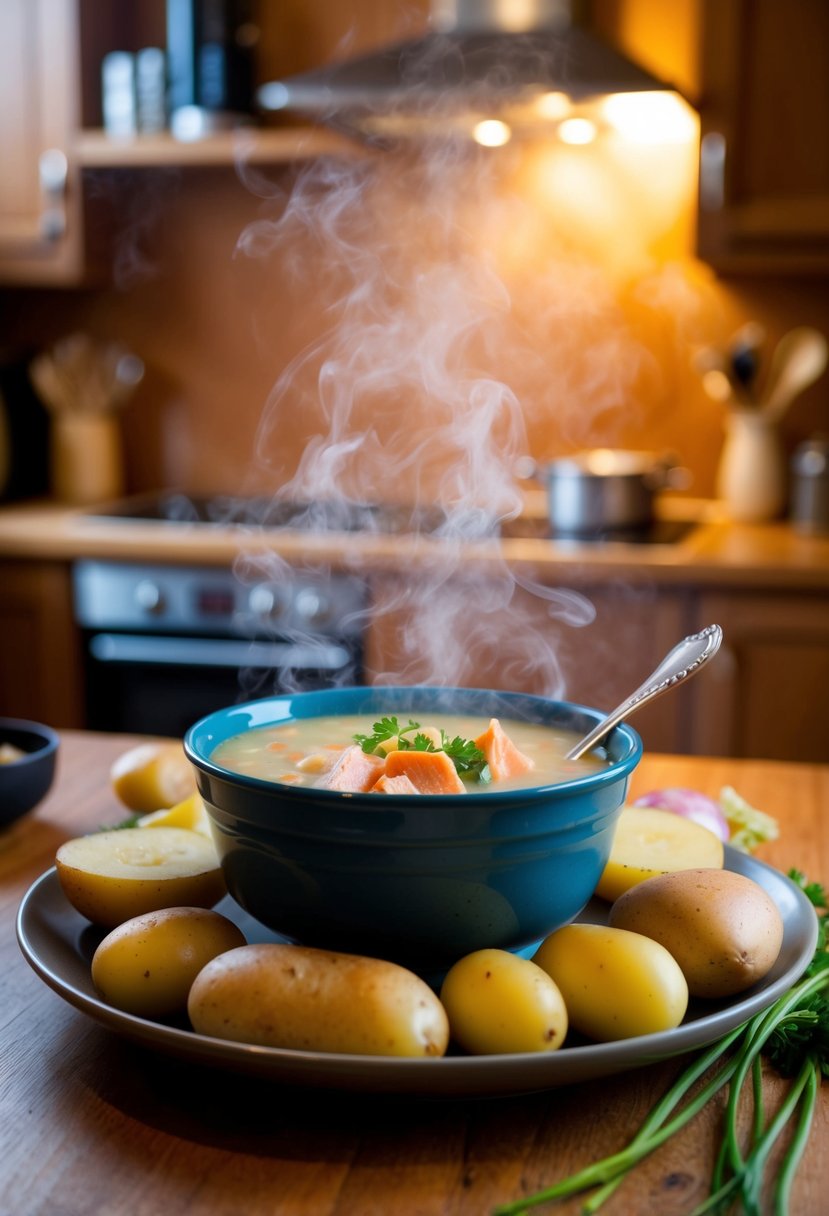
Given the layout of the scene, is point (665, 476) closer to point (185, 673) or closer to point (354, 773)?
point (185, 673)

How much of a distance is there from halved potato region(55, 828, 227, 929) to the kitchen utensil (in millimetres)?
2327

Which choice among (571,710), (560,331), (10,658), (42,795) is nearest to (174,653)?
(10,658)

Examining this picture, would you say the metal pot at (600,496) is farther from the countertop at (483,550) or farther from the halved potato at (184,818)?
the halved potato at (184,818)

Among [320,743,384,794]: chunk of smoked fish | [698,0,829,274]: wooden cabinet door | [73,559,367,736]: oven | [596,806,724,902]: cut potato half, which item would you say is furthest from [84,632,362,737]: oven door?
[320,743,384,794]: chunk of smoked fish

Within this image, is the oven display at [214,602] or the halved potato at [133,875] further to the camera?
the oven display at [214,602]

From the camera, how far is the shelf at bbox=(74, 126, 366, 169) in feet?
9.57

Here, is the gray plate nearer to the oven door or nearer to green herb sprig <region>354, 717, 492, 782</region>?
green herb sprig <region>354, 717, 492, 782</region>

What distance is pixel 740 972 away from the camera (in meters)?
0.81

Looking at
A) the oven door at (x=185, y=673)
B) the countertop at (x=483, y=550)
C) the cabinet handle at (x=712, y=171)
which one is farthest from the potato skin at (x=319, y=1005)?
the cabinet handle at (x=712, y=171)

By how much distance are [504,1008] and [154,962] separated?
217mm

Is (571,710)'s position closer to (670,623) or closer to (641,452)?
(670,623)

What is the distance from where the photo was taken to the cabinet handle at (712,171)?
267 cm

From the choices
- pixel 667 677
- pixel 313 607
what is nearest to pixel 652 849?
pixel 667 677

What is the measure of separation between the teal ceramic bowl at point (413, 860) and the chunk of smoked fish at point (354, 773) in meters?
0.05
